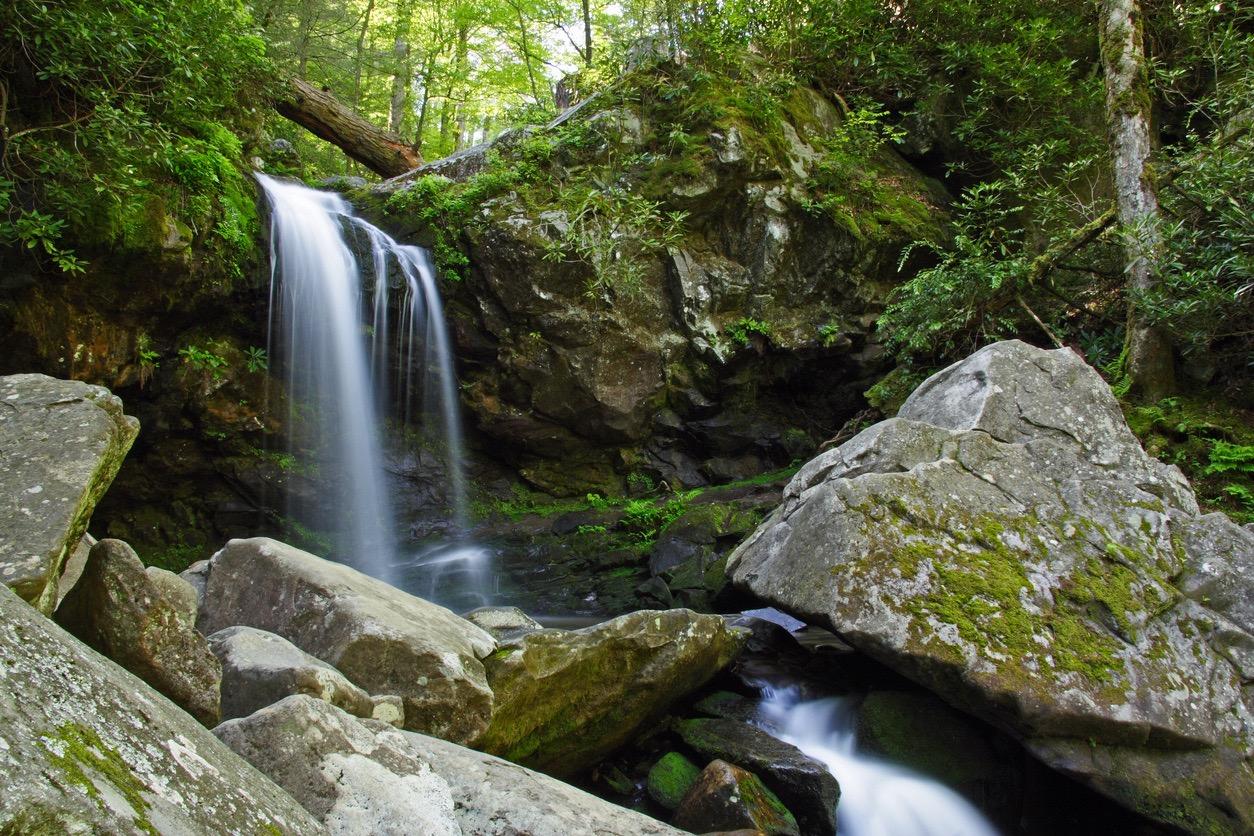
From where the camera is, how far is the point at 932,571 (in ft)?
14.4

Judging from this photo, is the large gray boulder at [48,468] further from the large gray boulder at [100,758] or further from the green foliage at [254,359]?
the green foliage at [254,359]

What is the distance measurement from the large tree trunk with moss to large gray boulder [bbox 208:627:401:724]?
814cm

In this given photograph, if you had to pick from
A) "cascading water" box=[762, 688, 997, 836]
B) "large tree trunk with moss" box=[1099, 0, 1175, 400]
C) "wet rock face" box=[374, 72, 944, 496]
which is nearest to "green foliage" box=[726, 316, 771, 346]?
"wet rock face" box=[374, 72, 944, 496]

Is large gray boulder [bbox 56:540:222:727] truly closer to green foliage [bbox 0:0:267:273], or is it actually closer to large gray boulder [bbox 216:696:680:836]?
large gray boulder [bbox 216:696:680:836]

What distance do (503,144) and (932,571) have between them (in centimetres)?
996

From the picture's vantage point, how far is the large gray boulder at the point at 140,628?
8.23ft

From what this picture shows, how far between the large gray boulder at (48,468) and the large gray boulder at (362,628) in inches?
39.1

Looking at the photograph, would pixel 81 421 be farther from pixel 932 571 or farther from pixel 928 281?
pixel 928 281

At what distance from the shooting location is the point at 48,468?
284cm

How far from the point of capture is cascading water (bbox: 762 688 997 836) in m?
4.16

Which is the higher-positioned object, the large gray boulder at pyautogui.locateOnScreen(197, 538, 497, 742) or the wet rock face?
the wet rock face

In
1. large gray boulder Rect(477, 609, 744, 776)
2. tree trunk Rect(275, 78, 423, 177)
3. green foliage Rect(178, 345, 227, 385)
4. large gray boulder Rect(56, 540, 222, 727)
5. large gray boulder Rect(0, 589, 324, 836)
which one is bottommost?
large gray boulder Rect(477, 609, 744, 776)

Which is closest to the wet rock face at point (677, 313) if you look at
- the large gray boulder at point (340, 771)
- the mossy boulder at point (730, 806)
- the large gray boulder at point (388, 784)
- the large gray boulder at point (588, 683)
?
the large gray boulder at point (588, 683)

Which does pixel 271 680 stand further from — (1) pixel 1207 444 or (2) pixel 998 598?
(1) pixel 1207 444
